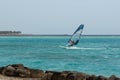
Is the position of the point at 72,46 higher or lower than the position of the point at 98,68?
lower

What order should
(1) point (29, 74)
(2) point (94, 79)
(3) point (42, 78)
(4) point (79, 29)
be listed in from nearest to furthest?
1. (2) point (94, 79)
2. (3) point (42, 78)
3. (1) point (29, 74)
4. (4) point (79, 29)

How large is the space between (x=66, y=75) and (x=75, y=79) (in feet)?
2.50

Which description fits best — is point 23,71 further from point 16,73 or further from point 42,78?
point 42,78

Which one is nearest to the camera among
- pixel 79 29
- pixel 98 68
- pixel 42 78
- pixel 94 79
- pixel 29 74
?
pixel 94 79

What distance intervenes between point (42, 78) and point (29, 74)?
1947 millimetres

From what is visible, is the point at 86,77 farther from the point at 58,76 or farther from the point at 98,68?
the point at 98,68

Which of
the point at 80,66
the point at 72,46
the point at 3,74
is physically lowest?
the point at 72,46

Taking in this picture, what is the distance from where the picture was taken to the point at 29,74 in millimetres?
21297

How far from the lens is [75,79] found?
18203mm

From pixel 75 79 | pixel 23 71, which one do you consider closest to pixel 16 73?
pixel 23 71

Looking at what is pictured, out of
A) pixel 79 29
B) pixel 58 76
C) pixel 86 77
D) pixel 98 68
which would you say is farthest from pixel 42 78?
pixel 79 29

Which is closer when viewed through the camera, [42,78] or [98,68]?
[42,78]

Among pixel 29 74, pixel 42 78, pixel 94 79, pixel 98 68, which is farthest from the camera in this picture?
pixel 98 68

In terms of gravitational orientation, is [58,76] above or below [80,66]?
above
